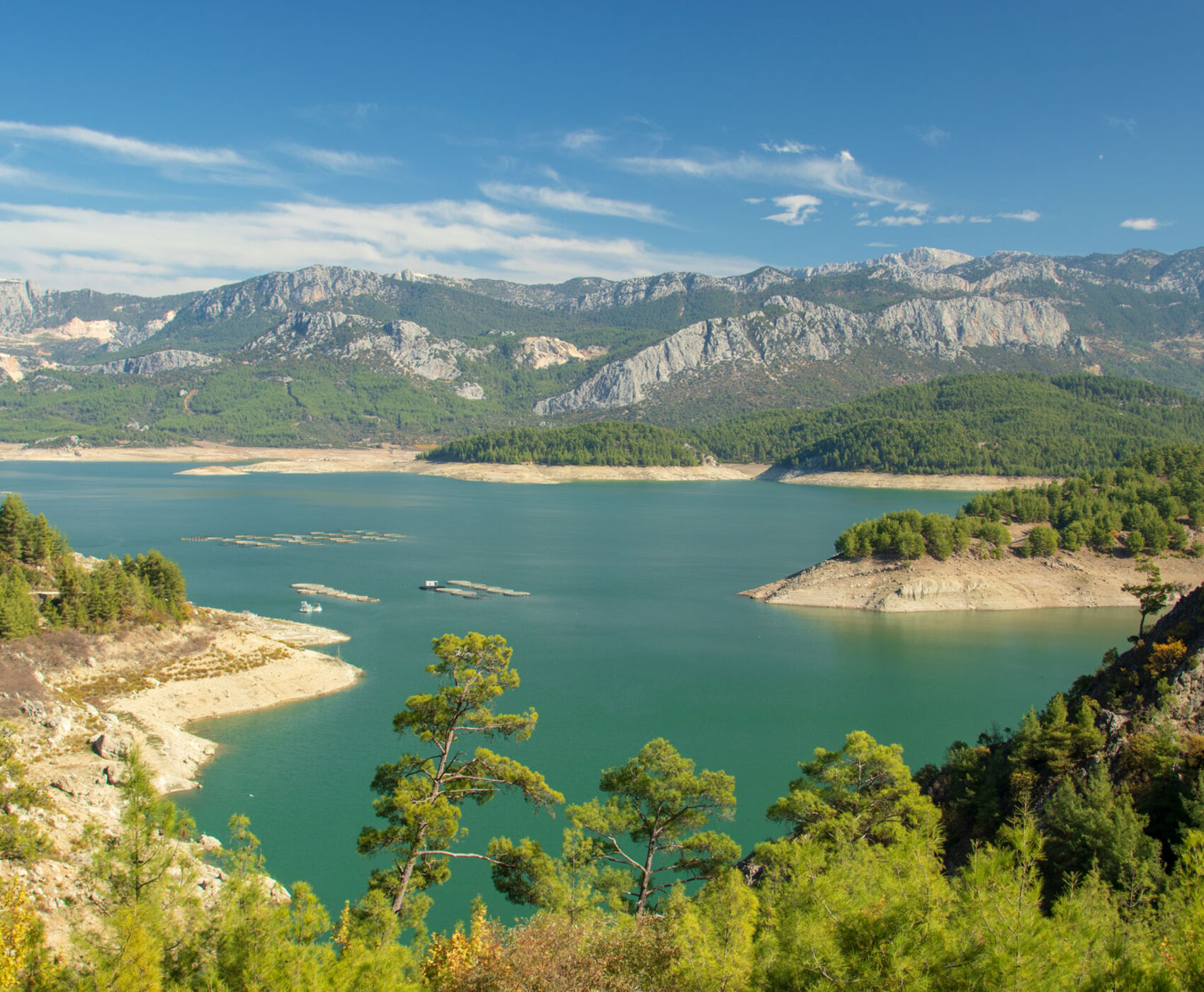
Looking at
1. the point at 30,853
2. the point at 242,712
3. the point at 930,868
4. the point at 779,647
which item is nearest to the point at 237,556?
the point at 242,712

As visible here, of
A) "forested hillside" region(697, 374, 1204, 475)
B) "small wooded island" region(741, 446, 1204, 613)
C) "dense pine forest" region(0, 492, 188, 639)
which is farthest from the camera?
"forested hillside" region(697, 374, 1204, 475)

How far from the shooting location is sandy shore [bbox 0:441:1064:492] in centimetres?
14400

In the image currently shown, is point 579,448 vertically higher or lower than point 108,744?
higher

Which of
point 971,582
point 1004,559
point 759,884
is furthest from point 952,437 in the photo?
point 759,884

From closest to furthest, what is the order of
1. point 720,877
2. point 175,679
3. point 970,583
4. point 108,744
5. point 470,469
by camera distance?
point 720,877
point 108,744
point 175,679
point 970,583
point 470,469

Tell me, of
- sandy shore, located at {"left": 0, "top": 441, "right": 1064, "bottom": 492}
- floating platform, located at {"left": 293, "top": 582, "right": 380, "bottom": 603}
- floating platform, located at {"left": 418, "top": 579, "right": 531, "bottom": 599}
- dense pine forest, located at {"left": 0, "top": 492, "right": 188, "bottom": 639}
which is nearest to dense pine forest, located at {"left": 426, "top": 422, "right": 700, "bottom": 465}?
sandy shore, located at {"left": 0, "top": 441, "right": 1064, "bottom": 492}

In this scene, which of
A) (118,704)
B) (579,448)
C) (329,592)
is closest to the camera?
(118,704)

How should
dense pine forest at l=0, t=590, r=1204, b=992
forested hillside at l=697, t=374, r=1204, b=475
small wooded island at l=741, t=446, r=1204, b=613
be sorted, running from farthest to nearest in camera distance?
1. forested hillside at l=697, t=374, r=1204, b=475
2. small wooded island at l=741, t=446, r=1204, b=613
3. dense pine forest at l=0, t=590, r=1204, b=992

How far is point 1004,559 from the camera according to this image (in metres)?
59.1

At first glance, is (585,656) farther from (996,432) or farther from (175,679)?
(996,432)

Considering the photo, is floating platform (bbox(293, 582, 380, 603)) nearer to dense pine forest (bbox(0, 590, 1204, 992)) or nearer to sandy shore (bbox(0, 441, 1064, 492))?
dense pine forest (bbox(0, 590, 1204, 992))

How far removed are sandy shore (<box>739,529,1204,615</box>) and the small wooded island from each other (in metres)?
0.07

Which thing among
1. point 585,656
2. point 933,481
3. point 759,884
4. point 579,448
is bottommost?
point 585,656

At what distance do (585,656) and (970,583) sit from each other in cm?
2949
